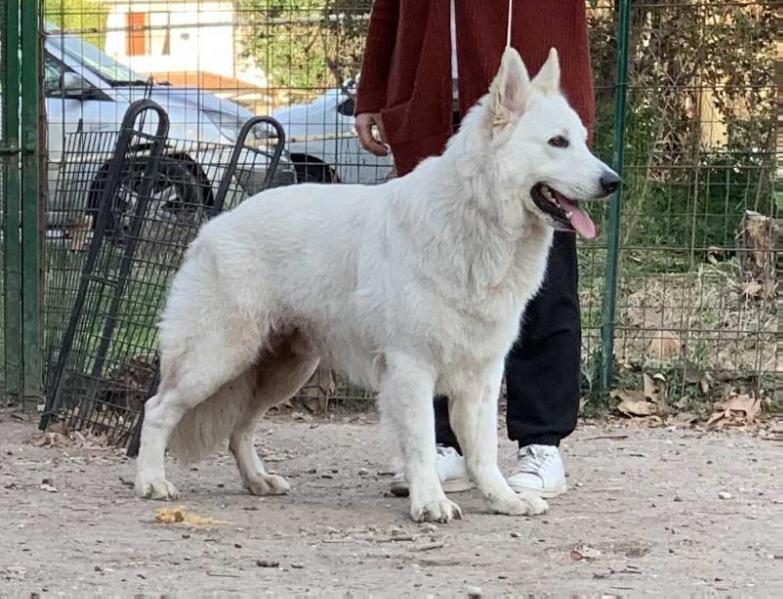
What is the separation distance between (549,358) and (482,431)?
532 millimetres

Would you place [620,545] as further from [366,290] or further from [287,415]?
[287,415]

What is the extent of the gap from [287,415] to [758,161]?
290 cm

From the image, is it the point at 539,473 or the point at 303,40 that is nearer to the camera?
the point at 539,473

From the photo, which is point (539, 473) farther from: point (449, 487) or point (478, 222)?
point (478, 222)

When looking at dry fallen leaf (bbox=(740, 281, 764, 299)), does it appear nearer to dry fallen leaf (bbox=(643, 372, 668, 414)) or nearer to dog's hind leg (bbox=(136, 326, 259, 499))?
dry fallen leaf (bbox=(643, 372, 668, 414))

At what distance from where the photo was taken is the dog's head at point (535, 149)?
14.8ft

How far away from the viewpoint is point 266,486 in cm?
531

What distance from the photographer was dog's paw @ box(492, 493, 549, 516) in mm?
4832

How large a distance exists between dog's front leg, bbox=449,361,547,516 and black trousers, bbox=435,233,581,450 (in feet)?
1.15

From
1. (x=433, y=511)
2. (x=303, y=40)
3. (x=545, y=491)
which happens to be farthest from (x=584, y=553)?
(x=303, y=40)

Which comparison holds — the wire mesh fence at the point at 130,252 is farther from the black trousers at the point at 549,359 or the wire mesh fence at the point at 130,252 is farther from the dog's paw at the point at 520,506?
the dog's paw at the point at 520,506

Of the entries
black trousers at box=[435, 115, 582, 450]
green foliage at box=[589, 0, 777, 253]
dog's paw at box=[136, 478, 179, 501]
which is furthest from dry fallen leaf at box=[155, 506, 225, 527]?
green foliage at box=[589, 0, 777, 253]

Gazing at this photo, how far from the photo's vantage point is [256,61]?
287 inches

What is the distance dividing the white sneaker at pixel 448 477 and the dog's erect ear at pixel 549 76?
1.50 meters
